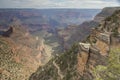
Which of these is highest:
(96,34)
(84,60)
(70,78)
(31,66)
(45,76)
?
(96,34)

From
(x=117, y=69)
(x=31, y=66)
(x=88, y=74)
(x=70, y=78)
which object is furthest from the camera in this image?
(x=31, y=66)

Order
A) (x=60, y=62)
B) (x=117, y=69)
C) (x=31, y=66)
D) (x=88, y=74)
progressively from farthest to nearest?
(x=31, y=66) < (x=60, y=62) < (x=88, y=74) < (x=117, y=69)

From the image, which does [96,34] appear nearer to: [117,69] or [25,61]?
[117,69]

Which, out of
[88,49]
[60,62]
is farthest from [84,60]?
[60,62]

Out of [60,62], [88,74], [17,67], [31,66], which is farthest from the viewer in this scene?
[31,66]

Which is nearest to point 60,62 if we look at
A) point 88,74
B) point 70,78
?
point 70,78

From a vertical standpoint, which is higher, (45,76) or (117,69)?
(117,69)

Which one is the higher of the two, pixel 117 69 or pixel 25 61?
pixel 117 69

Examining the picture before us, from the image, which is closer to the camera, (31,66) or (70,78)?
(70,78)

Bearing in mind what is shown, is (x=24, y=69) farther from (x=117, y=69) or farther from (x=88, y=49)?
(x=117, y=69)
